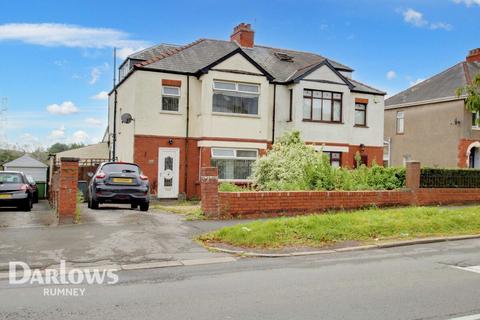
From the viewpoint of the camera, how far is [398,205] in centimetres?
1583

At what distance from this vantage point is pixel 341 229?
35.1ft

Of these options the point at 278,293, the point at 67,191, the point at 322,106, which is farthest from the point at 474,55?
the point at 278,293

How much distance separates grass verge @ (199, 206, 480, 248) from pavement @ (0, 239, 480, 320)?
1.33 m

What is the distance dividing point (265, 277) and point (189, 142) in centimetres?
1626

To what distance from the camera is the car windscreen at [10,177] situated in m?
16.5

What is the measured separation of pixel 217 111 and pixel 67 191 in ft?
39.6

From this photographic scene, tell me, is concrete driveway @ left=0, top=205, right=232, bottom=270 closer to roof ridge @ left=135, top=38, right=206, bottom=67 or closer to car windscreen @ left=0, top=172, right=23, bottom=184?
car windscreen @ left=0, top=172, right=23, bottom=184

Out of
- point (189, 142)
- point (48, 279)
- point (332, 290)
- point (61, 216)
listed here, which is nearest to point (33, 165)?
point (189, 142)

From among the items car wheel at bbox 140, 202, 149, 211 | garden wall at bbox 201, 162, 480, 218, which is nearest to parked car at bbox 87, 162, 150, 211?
car wheel at bbox 140, 202, 149, 211

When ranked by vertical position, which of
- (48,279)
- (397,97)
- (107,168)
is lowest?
(48,279)

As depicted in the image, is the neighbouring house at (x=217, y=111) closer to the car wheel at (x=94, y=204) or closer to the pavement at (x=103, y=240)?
the car wheel at (x=94, y=204)

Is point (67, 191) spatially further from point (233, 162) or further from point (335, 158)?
point (335, 158)

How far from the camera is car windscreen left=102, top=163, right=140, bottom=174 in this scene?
14703mm

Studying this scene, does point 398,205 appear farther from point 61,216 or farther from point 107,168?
point 61,216
